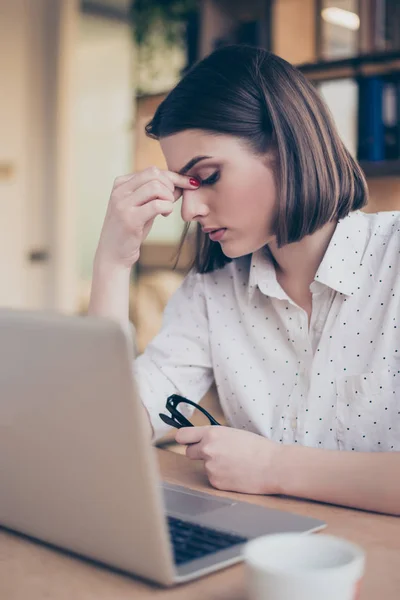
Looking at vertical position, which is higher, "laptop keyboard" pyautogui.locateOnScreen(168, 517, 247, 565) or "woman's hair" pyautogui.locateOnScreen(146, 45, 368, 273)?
"woman's hair" pyautogui.locateOnScreen(146, 45, 368, 273)

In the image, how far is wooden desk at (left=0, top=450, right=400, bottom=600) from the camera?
2.11 ft

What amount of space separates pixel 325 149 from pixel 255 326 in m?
0.33

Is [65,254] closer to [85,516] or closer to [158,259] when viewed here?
[158,259]

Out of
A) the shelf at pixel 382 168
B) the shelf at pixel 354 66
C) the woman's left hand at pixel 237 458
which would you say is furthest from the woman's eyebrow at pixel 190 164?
the shelf at pixel 354 66

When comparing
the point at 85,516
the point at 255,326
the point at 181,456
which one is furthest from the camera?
the point at 255,326

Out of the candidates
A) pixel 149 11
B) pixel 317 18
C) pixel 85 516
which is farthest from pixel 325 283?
pixel 149 11

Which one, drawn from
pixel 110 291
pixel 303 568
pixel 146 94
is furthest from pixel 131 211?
pixel 146 94

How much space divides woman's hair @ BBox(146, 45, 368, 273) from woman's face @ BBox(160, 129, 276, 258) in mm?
15

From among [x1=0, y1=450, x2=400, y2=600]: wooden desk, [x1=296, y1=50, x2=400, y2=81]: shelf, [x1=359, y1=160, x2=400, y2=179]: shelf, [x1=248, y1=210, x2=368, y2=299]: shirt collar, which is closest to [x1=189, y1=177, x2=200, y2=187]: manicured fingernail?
[x1=248, y1=210, x2=368, y2=299]: shirt collar

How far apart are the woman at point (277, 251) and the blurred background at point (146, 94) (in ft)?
5.32

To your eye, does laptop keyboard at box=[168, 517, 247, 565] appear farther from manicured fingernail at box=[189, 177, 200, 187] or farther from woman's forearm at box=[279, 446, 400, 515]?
manicured fingernail at box=[189, 177, 200, 187]

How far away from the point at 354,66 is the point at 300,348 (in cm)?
197

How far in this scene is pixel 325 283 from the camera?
1245mm

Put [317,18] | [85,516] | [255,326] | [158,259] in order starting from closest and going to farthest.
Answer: [85,516]
[255,326]
[317,18]
[158,259]
